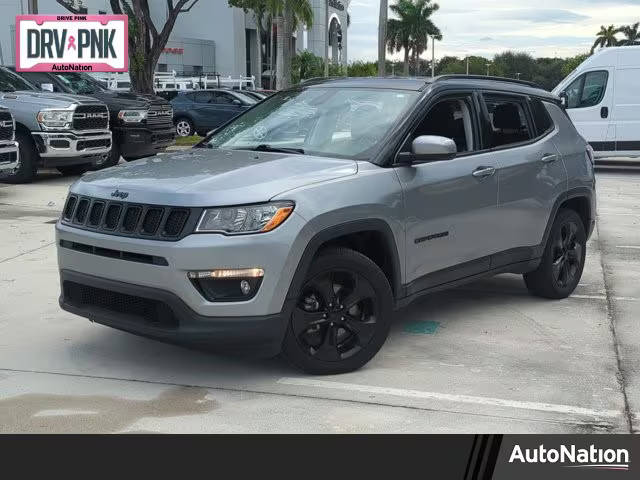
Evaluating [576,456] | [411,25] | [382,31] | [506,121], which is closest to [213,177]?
[576,456]

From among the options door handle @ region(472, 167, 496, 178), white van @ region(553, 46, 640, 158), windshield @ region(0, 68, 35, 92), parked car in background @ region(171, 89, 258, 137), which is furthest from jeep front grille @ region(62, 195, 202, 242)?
parked car in background @ region(171, 89, 258, 137)

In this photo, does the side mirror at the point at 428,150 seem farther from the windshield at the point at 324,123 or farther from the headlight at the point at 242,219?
the headlight at the point at 242,219

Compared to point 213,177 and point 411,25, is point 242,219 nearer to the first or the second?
point 213,177

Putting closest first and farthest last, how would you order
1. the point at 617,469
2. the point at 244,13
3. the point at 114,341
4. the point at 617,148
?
the point at 617,469, the point at 114,341, the point at 617,148, the point at 244,13

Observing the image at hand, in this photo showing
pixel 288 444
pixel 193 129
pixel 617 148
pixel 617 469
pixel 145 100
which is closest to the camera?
pixel 617 469

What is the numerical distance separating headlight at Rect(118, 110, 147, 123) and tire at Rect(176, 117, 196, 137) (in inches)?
412

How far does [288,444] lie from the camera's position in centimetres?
431

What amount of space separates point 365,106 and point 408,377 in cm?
184

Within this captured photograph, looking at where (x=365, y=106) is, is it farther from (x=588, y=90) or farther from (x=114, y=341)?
(x=588, y=90)

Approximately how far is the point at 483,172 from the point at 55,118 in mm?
9571

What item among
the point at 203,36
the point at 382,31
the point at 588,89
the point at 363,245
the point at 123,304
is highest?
the point at 203,36

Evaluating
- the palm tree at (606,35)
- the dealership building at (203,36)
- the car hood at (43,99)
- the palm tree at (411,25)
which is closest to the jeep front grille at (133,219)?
the car hood at (43,99)

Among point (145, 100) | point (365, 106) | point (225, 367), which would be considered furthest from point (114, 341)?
point (145, 100)

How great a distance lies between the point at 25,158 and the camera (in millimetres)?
14211
